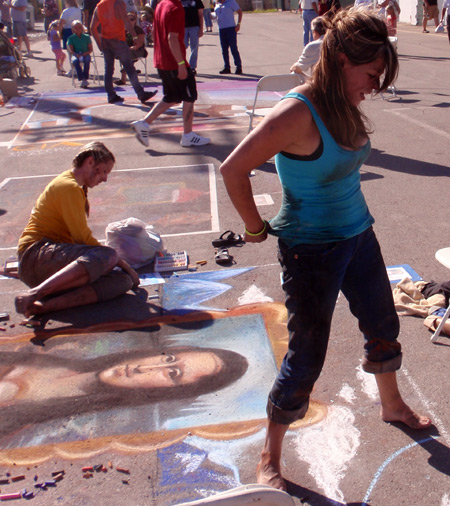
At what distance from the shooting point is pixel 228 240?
5328mm

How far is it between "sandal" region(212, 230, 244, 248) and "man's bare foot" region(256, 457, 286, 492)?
2.83m

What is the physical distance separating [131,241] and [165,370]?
1.68 m

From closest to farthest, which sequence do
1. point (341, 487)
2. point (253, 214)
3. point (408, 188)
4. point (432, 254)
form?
point (253, 214), point (341, 487), point (432, 254), point (408, 188)

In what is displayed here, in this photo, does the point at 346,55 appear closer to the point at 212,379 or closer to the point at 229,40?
the point at 212,379

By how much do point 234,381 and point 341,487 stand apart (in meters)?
0.96

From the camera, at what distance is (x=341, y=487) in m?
2.62

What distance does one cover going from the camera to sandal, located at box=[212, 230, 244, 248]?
5305 mm

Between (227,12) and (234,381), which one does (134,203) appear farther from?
(227,12)

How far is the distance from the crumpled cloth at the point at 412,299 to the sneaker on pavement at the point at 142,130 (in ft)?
16.1

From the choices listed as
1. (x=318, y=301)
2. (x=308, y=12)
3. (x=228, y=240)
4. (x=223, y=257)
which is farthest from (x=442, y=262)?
(x=308, y=12)

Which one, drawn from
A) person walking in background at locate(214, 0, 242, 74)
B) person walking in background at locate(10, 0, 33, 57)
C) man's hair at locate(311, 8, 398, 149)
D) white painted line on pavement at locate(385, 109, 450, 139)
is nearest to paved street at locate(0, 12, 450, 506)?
white painted line on pavement at locate(385, 109, 450, 139)

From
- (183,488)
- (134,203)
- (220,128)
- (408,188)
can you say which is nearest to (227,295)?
(183,488)

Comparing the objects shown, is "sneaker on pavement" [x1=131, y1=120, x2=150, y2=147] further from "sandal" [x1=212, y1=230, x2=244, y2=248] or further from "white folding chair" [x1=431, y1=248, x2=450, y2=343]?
"white folding chair" [x1=431, y1=248, x2=450, y2=343]

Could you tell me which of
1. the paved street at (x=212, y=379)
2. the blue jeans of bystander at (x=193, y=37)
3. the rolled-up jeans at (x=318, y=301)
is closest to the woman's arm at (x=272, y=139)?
the rolled-up jeans at (x=318, y=301)
